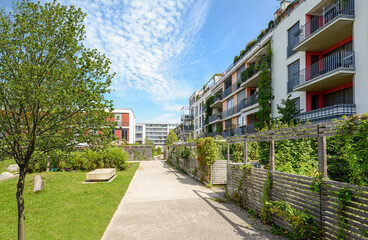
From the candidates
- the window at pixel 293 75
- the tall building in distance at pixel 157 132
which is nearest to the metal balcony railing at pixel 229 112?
the window at pixel 293 75

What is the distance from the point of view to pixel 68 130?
405cm

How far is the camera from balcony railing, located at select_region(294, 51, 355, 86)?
12.0 meters

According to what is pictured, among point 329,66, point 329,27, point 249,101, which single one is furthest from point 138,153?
point 329,27

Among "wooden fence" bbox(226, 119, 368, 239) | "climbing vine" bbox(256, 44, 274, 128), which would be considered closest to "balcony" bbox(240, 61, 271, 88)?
"climbing vine" bbox(256, 44, 274, 128)

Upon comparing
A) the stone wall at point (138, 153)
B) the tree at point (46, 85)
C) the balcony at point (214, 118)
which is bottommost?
the stone wall at point (138, 153)

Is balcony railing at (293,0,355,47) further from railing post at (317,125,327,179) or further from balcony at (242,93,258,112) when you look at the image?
railing post at (317,125,327,179)

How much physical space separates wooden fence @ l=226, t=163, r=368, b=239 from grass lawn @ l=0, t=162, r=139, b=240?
4371 mm

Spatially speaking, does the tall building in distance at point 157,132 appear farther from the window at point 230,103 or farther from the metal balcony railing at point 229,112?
the window at point 230,103

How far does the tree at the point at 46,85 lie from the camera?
358cm

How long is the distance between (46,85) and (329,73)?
1379 cm

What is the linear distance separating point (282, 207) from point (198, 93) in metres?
45.3

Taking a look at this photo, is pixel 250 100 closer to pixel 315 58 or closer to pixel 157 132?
pixel 315 58

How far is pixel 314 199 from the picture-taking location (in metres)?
4.35

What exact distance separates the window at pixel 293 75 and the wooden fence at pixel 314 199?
1205cm
